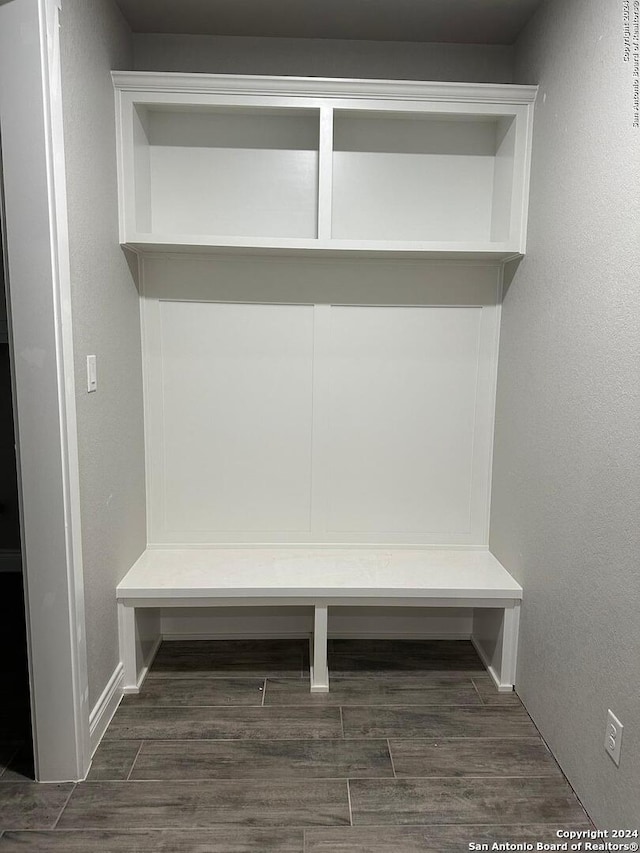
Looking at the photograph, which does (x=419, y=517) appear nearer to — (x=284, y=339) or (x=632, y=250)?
(x=284, y=339)

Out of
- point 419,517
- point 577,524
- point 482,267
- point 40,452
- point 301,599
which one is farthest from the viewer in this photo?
point 419,517

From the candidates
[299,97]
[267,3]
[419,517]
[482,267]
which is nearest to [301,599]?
[419,517]

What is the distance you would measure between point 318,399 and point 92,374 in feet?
3.44

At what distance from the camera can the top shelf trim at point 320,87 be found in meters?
2.22

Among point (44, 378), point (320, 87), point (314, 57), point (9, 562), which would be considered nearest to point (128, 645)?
point (44, 378)

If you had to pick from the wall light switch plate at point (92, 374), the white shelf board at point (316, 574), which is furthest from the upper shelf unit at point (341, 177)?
the white shelf board at point (316, 574)

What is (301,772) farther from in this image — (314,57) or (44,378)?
(314,57)

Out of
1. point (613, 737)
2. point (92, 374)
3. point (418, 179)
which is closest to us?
point (613, 737)

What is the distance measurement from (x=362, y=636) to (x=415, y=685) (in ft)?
1.41

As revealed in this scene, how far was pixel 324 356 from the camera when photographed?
267cm

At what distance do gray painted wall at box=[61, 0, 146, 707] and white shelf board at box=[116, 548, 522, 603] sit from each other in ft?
0.61

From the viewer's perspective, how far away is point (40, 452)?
1.74m

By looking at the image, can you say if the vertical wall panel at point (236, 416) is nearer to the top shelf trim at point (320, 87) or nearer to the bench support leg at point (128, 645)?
the bench support leg at point (128, 645)

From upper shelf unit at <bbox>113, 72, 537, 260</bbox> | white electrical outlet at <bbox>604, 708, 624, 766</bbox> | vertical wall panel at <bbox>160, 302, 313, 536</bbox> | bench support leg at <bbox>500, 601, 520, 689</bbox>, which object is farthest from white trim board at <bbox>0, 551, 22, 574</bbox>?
white electrical outlet at <bbox>604, 708, 624, 766</bbox>
